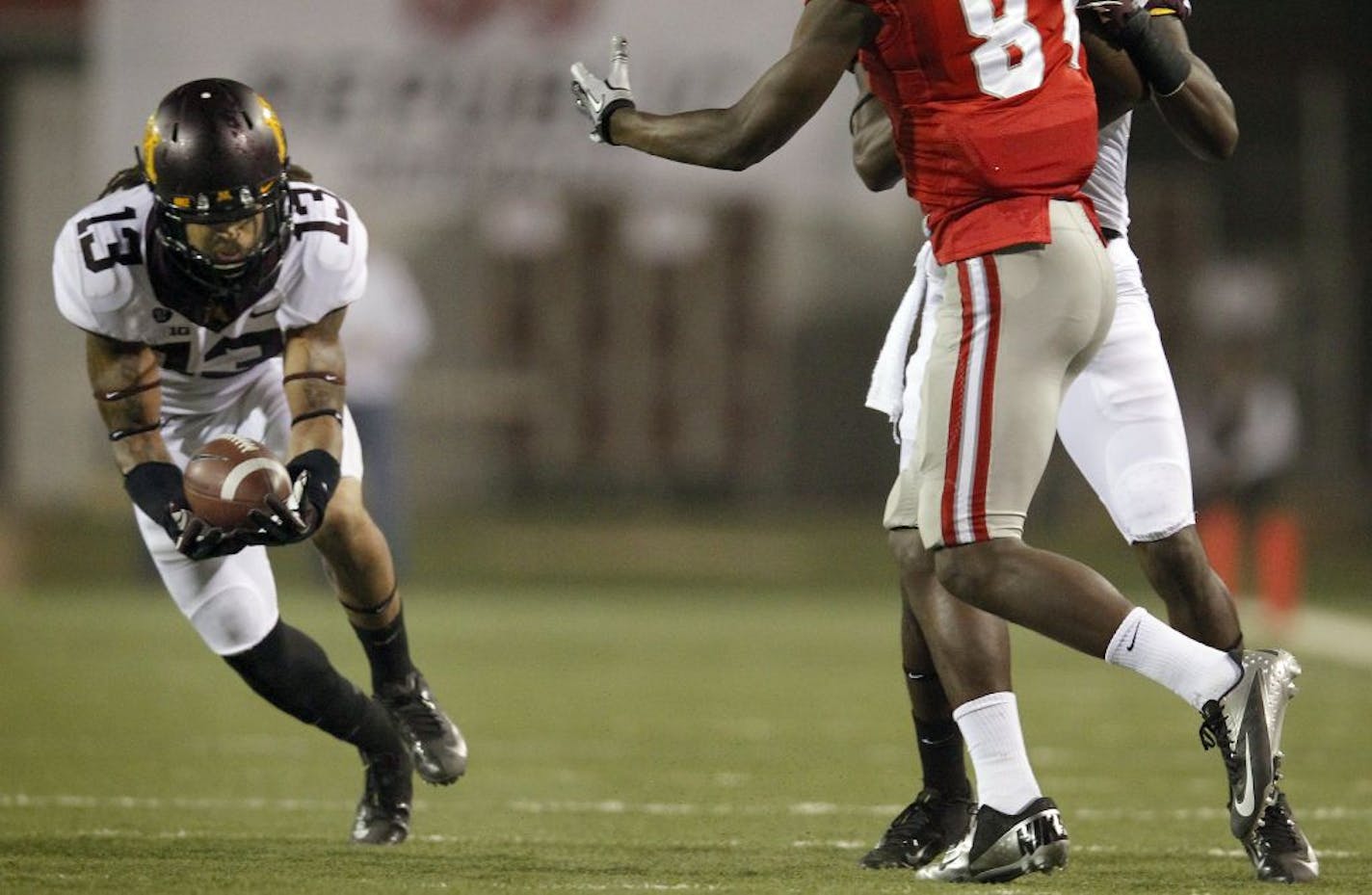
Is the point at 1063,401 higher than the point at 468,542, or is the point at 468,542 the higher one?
the point at 1063,401

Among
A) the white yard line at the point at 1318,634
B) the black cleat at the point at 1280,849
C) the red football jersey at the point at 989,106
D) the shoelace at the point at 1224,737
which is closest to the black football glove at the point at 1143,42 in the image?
the red football jersey at the point at 989,106

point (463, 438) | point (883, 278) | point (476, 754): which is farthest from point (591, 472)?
point (476, 754)

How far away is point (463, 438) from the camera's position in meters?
15.2

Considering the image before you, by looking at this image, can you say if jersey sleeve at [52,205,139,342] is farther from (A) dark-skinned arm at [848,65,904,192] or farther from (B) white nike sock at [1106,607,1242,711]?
(B) white nike sock at [1106,607,1242,711]

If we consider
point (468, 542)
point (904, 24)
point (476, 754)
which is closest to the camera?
point (904, 24)

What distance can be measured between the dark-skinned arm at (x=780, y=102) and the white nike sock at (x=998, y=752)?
970 millimetres

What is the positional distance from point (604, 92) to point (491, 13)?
8.70 m

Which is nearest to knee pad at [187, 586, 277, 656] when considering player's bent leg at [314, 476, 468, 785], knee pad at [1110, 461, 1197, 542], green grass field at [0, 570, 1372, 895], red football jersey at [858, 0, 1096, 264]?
player's bent leg at [314, 476, 468, 785]

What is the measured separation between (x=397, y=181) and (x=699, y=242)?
11.6ft

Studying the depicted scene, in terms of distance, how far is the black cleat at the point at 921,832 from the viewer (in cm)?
404

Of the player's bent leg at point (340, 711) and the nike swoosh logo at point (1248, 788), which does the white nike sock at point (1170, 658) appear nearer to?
the nike swoosh logo at point (1248, 788)

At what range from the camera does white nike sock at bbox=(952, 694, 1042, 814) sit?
12.1 feet

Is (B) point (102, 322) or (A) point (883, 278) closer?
(B) point (102, 322)

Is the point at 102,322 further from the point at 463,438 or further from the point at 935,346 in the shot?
the point at 463,438
